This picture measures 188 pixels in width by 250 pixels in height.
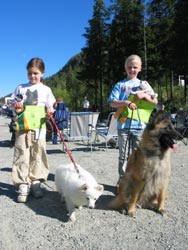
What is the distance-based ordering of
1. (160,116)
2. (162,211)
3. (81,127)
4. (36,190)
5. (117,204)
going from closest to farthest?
(160,116) < (162,211) < (117,204) < (36,190) < (81,127)

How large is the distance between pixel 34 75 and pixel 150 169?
2190 mm

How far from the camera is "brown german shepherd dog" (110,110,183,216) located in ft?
12.2

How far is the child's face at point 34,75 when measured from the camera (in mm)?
4496

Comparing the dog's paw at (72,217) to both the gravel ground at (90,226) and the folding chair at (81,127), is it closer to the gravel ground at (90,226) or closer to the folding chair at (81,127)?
the gravel ground at (90,226)

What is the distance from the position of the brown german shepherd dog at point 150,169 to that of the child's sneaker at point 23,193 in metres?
1.28

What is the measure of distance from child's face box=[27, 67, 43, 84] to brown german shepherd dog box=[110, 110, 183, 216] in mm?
1840

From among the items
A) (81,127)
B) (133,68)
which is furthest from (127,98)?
(81,127)

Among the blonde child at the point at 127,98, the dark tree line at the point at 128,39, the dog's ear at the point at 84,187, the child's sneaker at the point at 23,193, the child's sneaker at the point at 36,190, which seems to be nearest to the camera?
the dog's ear at the point at 84,187

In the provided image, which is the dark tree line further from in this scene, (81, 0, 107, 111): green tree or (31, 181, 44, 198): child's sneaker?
(31, 181, 44, 198): child's sneaker

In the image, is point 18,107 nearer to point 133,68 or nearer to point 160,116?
point 133,68

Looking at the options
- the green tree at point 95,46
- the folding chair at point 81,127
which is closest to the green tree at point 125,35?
the green tree at point 95,46

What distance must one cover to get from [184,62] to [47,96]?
67.4 feet

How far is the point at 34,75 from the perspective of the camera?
14.9ft

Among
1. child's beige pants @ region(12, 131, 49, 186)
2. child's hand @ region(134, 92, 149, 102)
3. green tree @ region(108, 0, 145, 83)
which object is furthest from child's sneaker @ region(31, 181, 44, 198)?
green tree @ region(108, 0, 145, 83)
